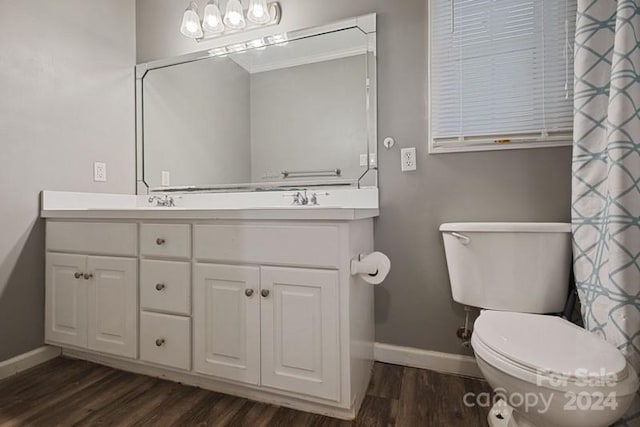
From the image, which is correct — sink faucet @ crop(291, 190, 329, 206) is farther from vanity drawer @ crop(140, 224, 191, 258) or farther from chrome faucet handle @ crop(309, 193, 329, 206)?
vanity drawer @ crop(140, 224, 191, 258)

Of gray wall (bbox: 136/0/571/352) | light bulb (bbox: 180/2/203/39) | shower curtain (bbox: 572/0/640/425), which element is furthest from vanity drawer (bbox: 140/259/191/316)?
shower curtain (bbox: 572/0/640/425)

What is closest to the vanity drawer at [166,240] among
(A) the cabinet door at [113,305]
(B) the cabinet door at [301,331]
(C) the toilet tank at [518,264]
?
(A) the cabinet door at [113,305]

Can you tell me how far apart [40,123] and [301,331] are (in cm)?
171

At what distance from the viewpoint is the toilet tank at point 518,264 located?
4.14ft

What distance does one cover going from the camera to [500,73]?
1.49 metres

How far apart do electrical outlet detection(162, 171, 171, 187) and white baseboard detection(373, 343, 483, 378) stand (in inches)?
65.4

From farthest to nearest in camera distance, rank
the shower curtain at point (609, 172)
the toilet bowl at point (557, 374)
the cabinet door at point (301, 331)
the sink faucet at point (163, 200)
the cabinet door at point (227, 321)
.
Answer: the sink faucet at point (163, 200) → the cabinet door at point (227, 321) → the cabinet door at point (301, 331) → the shower curtain at point (609, 172) → the toilet bowl at point (557, 374)

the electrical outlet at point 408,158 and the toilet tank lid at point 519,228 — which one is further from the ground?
the electrical outlet at point 408,158

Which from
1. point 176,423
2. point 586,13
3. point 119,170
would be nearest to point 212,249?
point 176,423

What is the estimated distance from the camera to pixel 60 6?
5.82ft

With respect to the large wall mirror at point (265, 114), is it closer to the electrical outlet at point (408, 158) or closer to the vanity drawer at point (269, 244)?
the electrical outlet at point (408, 158)

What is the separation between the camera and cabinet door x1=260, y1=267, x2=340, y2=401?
46.5 inches

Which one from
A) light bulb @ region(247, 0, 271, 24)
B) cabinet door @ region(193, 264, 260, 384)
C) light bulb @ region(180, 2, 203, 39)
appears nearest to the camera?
cabinet door @ region(193, 264, 260, 384)

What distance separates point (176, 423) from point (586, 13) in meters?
2.09
